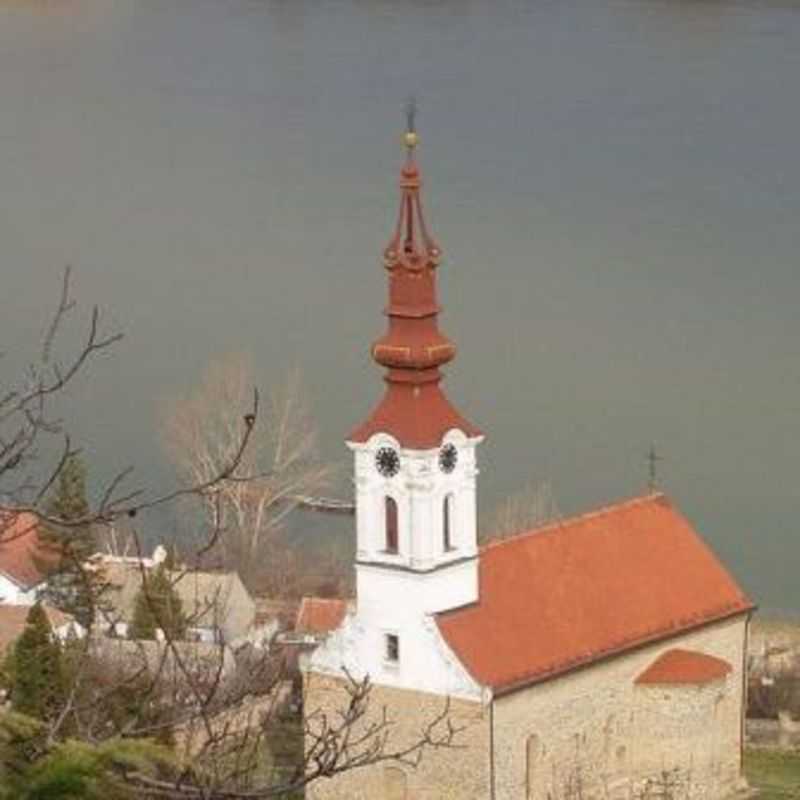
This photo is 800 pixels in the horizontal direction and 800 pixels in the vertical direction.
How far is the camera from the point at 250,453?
12.6 metres

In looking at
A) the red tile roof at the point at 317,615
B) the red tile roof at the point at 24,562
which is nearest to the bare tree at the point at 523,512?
the red tile roof at the point at 317,615

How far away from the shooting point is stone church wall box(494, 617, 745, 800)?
894 centimetres

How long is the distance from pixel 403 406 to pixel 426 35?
1942cm

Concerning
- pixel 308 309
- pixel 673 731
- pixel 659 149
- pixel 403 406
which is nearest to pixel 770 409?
pixel 308 309

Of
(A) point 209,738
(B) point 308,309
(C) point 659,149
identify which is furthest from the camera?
(C) point 659,149

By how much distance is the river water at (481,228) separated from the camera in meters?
13.1

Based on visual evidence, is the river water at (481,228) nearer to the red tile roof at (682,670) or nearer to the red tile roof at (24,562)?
the red tile roof at (24,562)

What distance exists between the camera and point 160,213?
59.2 ft

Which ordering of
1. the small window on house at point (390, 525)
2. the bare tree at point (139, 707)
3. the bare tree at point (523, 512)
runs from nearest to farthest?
the bare tree at point (139, 707), the small window on house at point (390, 525), the bare tree at point (523, 512)

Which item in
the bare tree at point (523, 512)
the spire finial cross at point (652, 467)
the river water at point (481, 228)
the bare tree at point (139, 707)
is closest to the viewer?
the bare tree at point (139, 707)

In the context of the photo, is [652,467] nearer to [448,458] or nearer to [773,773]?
[773,773]

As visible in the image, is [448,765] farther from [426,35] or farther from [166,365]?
[426,35]

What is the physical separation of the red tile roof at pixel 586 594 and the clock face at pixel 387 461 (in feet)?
1.73

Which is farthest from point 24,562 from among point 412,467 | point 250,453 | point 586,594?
point 412,467
